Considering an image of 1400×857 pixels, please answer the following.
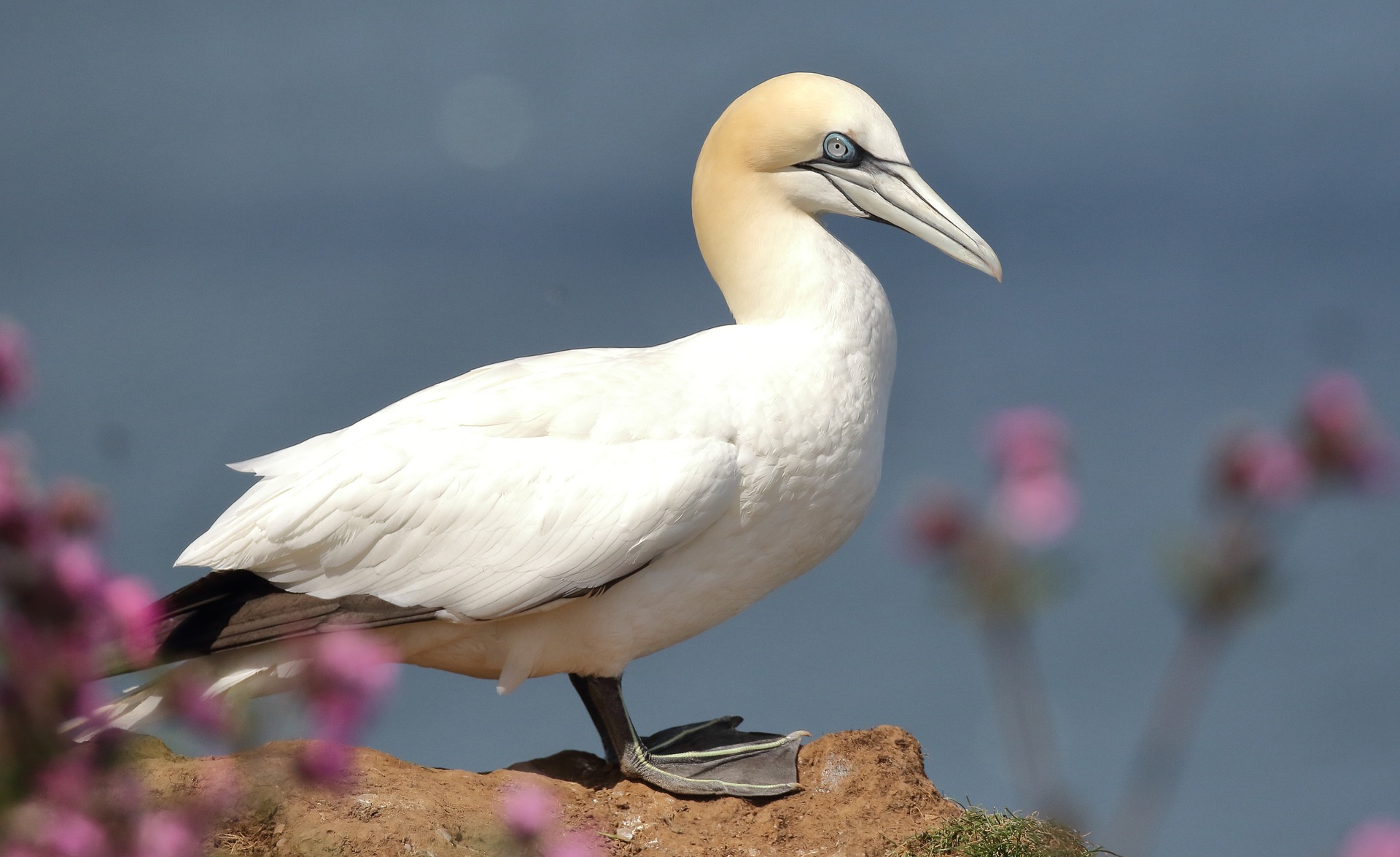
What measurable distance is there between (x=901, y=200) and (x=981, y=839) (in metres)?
2.34

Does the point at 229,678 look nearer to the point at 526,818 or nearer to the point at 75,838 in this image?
the point at 526,818

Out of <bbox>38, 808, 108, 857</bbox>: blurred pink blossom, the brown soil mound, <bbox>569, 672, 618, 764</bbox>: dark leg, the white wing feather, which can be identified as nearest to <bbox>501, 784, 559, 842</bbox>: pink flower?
<bbox>38, 808, 108, 857</bbox>: blurred pink blossom

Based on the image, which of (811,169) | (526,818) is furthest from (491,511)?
(526,818)

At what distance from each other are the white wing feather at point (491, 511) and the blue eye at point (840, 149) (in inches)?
50.1

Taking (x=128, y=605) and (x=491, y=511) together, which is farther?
(x=491, y=511)

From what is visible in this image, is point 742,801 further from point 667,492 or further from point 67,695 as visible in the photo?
point 67,695

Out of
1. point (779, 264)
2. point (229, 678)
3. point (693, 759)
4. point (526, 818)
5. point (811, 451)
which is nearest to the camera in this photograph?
point (526, 818)

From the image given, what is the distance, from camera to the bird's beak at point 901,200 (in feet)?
18.6

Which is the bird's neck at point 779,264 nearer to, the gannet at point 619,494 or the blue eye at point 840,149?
the gannet at point 619,494

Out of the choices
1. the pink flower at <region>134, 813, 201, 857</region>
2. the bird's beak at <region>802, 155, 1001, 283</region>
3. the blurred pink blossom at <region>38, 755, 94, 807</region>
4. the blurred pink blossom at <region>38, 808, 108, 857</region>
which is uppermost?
the bird's beak at <region>802, 155, 1001, 283</region>

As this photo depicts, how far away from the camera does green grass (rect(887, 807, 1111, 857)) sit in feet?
15.7

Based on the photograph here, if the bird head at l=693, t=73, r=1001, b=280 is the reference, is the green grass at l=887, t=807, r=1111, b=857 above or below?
below

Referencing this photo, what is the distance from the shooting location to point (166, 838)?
2.00m

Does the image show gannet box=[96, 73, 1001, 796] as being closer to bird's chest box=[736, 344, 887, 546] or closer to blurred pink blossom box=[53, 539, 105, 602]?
bird's chest box=[736, 344, 887, 546]
